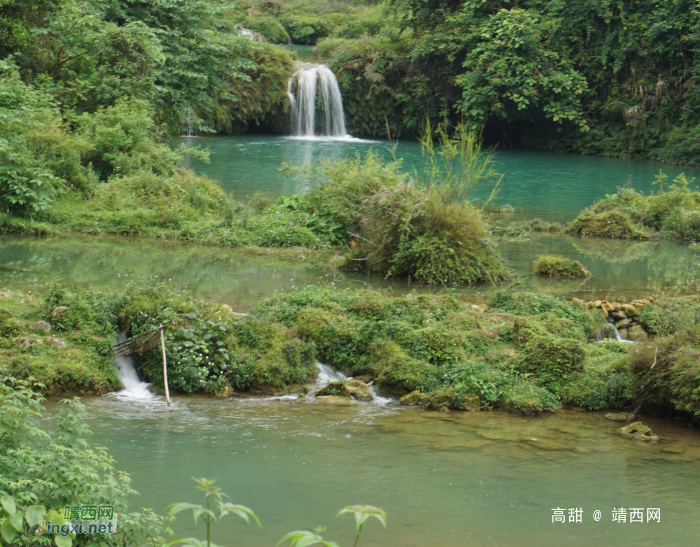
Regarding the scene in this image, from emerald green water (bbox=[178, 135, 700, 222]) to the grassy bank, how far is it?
748cm

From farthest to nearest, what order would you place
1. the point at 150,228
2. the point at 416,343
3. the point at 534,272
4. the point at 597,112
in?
the point at 597,112 → the point at 150,228 → the point at 534,272 → the point at 416,343

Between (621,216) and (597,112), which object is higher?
(597,112)

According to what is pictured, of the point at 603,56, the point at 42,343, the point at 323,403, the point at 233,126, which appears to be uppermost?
the point at 603,56

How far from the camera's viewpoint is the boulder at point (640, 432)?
6801 millimetres

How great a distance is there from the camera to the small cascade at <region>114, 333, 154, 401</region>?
7488mm

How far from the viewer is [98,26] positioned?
16.3m

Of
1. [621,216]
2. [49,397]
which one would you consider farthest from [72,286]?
[621,216]

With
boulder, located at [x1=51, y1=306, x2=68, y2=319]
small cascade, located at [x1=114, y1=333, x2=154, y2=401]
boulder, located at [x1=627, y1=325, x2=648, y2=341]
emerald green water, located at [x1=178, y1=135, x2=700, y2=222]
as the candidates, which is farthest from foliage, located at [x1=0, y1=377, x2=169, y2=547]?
emerald green water, located at [x1=178, y1=135, x2=700, y2=222]

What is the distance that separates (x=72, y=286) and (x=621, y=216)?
36.5 feet

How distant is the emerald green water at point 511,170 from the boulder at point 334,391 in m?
8.31

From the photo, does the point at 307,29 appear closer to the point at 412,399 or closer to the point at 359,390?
the point at 359,390

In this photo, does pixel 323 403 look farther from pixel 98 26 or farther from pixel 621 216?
pixel 98 26

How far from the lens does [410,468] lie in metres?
5.97

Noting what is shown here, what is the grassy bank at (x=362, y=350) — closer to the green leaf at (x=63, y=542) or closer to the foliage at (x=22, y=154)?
the green leaf at (x=63, y=542)
